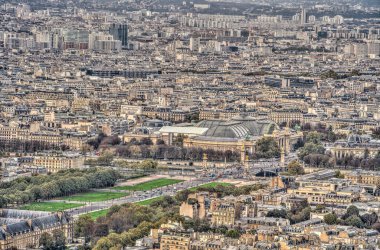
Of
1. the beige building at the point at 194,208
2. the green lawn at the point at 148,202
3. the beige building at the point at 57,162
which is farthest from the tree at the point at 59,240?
the beige building at the point at 57,162

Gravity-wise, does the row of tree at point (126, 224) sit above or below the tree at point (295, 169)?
above

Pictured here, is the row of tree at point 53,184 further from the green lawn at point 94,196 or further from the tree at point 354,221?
the tree at point 354,221

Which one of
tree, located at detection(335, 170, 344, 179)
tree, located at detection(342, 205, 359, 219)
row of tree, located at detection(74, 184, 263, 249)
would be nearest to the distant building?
tree, located at detection(335, 170, 344, 179)

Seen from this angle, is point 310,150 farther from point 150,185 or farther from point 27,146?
point 27,146

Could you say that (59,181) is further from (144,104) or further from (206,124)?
(144,104)

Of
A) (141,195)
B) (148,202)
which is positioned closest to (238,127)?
(141,195)
